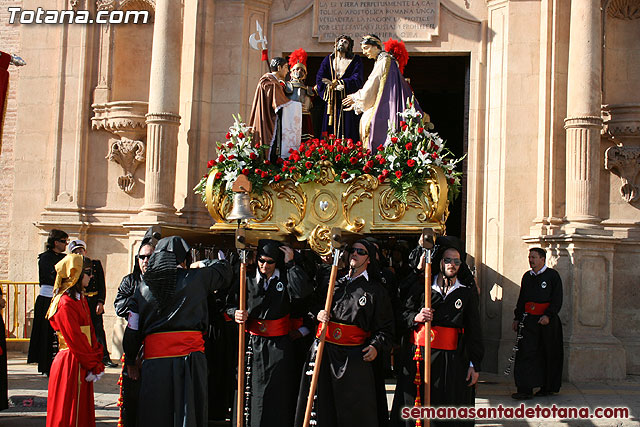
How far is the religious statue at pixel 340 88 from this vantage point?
1179cm

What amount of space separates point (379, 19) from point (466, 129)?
2.24 metres

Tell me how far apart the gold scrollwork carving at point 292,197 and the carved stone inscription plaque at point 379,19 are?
3.80 meters

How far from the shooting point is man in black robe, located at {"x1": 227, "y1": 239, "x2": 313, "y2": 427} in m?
7.72

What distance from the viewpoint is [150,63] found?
45.9 feet

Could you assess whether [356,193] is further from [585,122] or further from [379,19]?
[379,19]

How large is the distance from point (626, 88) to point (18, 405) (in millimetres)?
9699

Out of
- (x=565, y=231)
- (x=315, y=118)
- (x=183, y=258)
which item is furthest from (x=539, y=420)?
(x=315, y=118)

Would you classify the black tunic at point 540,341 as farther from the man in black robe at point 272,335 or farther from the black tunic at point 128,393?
the black tunic at point 128,393

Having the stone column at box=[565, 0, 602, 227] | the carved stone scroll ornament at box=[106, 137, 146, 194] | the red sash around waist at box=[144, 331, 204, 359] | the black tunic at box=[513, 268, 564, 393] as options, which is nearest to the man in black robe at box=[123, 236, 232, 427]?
the red sash around waist at box=[144, 331, 204, 359]

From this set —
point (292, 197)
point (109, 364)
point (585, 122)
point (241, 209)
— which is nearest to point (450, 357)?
point (241, 209)

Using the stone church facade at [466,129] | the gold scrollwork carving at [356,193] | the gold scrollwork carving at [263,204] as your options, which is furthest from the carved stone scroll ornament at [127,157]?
the gold scrollwork carving at [356,193]

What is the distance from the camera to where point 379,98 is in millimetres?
11148

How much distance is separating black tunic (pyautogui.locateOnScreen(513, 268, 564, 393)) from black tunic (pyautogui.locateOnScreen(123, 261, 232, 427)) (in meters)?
5.17

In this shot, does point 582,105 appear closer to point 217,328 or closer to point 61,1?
point 217,328
